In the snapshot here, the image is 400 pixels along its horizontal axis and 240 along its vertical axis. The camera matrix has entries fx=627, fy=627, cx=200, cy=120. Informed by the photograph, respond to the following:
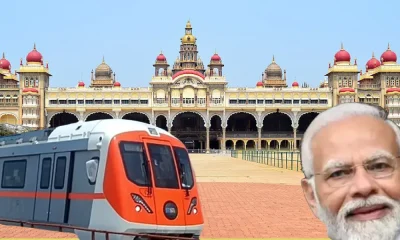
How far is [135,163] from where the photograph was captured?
348 inches

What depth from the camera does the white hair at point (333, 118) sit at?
2.08 meters

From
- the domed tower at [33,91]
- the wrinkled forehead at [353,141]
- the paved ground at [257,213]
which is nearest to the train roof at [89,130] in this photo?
the paved ground at [257,213]

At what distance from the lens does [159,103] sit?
78.4m

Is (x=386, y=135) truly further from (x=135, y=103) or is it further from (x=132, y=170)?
(x=135, y=103)

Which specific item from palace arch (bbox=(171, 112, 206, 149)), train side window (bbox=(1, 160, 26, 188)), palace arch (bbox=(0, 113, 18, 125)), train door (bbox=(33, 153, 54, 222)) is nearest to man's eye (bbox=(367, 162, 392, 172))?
train door (bbox=(33, 153, 54, 222))

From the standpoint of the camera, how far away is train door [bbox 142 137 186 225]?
8.80 metres

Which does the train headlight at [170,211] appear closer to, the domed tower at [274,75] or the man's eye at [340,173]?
the man's eye at [340,173]

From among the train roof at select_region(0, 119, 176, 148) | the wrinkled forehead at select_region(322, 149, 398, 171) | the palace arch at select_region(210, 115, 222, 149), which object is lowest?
the wrinkled forehead at select_region(322, 149, 398, 171)

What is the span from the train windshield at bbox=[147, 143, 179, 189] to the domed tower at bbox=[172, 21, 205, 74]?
87.0 metres

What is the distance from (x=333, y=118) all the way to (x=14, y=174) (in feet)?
33.9

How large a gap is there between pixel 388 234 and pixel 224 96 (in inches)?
3021

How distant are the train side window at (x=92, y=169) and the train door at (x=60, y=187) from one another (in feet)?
2.53

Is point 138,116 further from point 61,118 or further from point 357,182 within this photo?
point 357,182

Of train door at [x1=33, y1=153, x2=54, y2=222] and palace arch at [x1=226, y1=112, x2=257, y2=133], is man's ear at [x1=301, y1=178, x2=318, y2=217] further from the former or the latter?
palace arch at [x1=226, y1=112, x2=257, y2=133]
